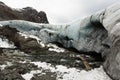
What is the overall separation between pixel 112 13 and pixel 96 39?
2.68 meters

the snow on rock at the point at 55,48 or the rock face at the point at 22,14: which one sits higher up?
the rock face at the point at 22,14

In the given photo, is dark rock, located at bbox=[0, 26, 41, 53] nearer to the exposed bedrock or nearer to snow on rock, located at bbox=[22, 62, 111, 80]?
the exposed bedrock

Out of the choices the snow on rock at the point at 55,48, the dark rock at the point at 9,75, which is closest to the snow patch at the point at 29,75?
the dark rock at the point at 9,75

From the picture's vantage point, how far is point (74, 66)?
50.0ft

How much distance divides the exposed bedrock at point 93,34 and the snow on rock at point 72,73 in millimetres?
402

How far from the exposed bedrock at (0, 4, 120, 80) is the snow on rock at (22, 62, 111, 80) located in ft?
1.32

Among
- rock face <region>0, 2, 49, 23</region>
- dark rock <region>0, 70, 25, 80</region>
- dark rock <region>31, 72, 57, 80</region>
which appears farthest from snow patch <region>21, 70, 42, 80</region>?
rock face <region>0, 2, 49, 23</region>

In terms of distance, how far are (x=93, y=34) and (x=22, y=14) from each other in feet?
44.6

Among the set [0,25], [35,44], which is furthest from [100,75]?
[0,25]

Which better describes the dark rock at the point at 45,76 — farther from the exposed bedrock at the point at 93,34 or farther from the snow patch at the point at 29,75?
the exposed bedrock at the point at 93,34

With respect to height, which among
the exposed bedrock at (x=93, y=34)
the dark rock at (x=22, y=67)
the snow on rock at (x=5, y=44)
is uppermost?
the exposed bedrock at (x=93, y=34)

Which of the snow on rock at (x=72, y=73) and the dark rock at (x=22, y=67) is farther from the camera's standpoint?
the dark rock at (x=22, y=67)

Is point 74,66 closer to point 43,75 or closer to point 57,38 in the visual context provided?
point 43,75

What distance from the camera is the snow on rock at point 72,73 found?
43.6 feet
